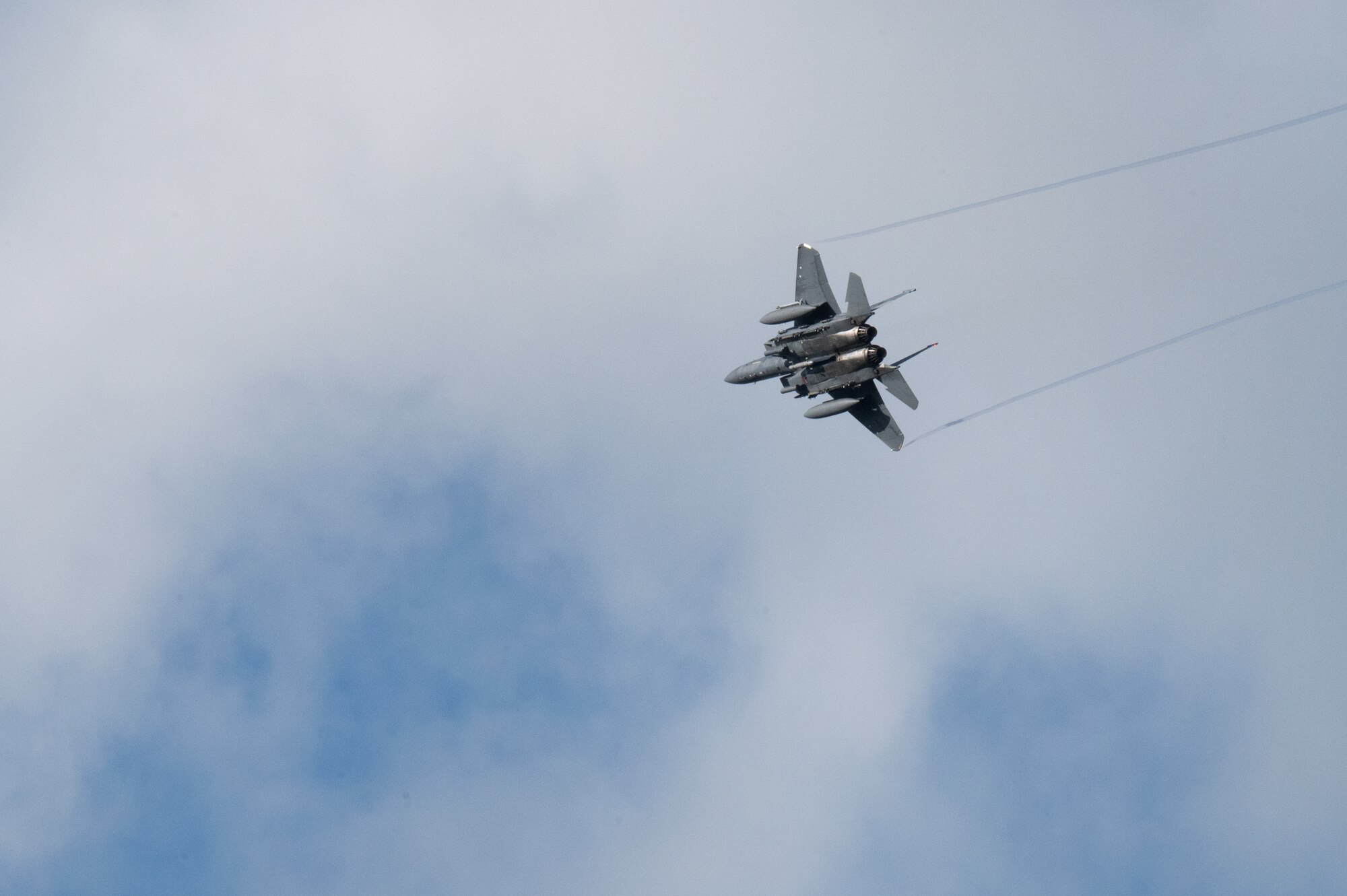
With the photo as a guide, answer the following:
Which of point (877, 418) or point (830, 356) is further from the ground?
point (830, 356)

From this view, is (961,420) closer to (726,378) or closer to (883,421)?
(883,421)

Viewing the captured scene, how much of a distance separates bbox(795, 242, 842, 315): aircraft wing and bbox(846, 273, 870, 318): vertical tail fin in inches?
48.6

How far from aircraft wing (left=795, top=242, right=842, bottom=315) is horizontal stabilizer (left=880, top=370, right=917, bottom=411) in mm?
5087

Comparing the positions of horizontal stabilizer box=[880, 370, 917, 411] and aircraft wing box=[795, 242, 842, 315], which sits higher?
aircraft wing box=[795, 242, 842, 315]

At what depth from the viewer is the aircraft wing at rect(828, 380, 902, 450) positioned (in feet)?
291

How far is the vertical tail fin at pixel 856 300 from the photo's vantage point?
86188mm

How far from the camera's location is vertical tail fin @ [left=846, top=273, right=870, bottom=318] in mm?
86188

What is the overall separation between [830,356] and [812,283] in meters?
4.71

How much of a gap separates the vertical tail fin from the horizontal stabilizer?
4098mm

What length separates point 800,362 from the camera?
88312 millimetres

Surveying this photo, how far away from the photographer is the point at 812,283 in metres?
87.9

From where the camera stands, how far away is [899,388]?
86.4 metres

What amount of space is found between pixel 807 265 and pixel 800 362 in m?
5.99

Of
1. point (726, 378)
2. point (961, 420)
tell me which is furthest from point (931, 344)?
point (726, 378)
